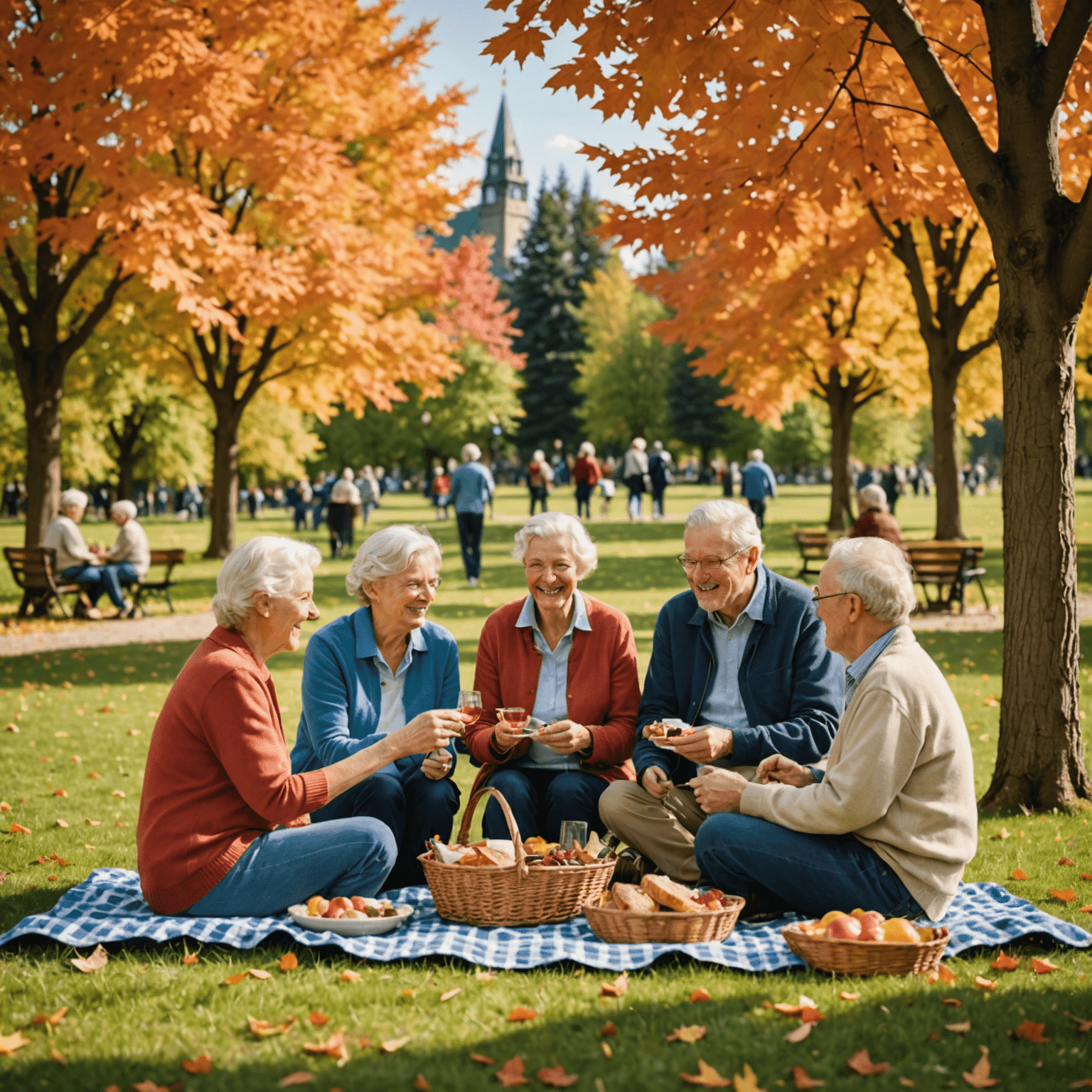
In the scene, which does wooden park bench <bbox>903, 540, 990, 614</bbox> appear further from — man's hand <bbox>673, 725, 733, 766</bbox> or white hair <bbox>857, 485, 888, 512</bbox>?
man's hand <bbox>673, 725, 733, 766</bbox>

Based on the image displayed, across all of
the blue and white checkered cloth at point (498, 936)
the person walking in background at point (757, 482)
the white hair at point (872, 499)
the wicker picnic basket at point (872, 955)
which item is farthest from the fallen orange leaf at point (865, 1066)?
the person walking in background at point (757, 482)

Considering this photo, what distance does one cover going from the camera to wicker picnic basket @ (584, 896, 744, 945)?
438cm

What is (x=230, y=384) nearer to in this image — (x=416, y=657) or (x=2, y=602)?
(x=2, y=602)

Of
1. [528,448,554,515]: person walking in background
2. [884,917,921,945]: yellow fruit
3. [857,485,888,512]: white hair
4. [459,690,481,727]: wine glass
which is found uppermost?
[528,448,554,515]: person walking in background

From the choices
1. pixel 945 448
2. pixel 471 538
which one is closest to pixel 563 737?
pixel 471 538

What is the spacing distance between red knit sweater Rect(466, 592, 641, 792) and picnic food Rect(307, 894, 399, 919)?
918 mm

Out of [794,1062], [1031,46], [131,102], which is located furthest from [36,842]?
[131,102]

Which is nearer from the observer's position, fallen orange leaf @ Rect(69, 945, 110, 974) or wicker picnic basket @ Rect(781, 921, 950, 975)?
wicker picnic basket @ Rect(781, 921, 950, 975)

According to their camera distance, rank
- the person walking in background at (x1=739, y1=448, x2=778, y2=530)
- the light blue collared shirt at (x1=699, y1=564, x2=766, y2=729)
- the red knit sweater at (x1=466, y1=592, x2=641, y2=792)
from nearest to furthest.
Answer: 1. the light blue collared shirt at (x1=699, y1=564, x2=766, y2=729)
2. the red knit sweater at (x1=466, y1=592, x2=641, y2=792)
3. the person walking in background at (x1=739, y1=448, x2=778, y2=530)

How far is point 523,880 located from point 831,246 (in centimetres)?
1622

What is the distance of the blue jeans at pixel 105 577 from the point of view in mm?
15344

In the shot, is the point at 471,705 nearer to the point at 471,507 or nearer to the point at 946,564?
the point at 946,564

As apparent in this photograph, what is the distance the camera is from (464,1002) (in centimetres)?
389

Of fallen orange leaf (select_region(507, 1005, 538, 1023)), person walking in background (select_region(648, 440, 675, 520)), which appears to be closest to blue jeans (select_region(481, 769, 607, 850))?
fallen orange leaf (select_region(507, 1005, 538, 1023))
